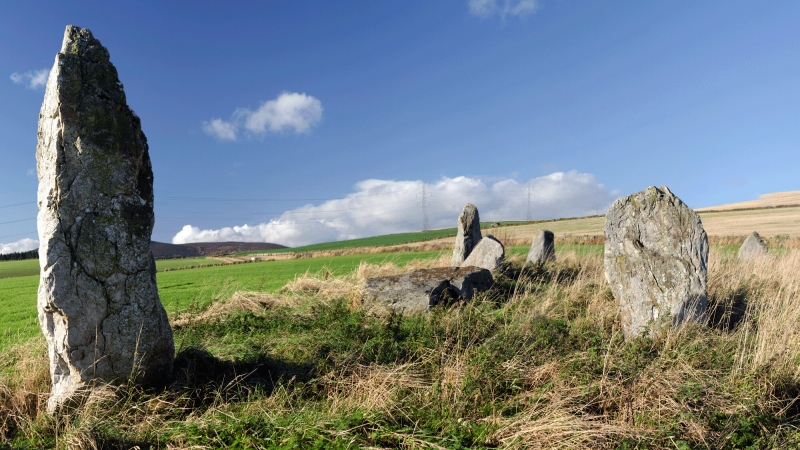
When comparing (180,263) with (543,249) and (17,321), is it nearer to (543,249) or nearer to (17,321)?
(17,321)

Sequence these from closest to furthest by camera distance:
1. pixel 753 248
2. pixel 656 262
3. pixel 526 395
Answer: pixel 526 395, pixel 656 262, pixel 753 248

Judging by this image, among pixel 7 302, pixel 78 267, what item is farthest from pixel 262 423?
pixel 7 302

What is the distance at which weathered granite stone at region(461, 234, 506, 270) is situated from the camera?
45.6 feet

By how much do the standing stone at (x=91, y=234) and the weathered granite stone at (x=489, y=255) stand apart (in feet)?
33.3

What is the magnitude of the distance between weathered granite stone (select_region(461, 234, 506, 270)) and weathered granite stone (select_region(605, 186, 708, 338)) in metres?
5.64

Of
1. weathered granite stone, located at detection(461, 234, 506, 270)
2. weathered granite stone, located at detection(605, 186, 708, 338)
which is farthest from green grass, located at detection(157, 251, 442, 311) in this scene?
weathered granite stone, located at detection(605, 186, 708, 338)

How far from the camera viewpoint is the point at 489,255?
14188 millimetres

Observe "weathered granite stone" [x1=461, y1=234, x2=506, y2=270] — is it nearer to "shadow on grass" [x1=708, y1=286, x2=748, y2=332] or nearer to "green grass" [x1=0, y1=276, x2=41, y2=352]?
"shadow on grass" [x1=708, y1=286, x2=748, y2=332]

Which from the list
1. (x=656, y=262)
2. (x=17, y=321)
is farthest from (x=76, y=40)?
(x=17, y=321)

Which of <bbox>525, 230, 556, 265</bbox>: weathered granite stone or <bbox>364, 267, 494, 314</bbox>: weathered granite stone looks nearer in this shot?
<bbox>364, 267, 494, 314</bbox>: weathered granite stone

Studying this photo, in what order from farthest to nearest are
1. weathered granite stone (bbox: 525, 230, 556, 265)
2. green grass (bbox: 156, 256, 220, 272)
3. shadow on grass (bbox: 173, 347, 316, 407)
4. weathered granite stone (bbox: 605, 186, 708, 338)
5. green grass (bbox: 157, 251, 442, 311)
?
1. green grass (bbox: 156, 256, 220, 272)
2. weathered granite stone (bbox: 525, 230, 556, 265)
3. green grass (bbox: 157, 251, 442, 311)
4. weathered granite stone (bbox: 605, 186, 708, 338)
5. shadow on grass (bbox: 173, 347, 316, 407)

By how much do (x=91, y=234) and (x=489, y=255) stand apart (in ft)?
36.7

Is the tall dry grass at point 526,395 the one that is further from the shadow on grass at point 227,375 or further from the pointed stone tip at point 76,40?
the pointed stone tip at point 76,40

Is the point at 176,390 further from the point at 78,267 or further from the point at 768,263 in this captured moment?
the point at 768,263
